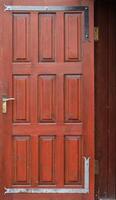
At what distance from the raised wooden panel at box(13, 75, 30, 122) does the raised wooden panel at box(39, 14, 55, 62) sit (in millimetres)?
306

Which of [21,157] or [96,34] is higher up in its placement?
[96,34]

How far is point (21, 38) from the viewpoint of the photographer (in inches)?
219

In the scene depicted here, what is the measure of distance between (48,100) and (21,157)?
2.17 ft

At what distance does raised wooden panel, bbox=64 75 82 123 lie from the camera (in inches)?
219

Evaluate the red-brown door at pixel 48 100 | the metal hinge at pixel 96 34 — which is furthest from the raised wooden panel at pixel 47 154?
the metal hinge at pixel 96 34

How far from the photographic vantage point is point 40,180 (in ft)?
18.3

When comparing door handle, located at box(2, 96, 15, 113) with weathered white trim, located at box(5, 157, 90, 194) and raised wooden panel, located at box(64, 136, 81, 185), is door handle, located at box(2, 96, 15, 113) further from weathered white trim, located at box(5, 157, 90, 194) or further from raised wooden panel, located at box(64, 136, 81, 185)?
weathered white trim, located at box(5, 157, 90, 194)

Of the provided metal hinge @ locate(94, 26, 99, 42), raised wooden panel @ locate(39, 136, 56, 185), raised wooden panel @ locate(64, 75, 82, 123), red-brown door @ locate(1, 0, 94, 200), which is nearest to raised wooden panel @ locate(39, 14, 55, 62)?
red-brown door @ locate(1, 0, 94, 200)

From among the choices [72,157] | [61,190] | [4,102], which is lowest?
[61,190]

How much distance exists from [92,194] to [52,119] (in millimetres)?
894

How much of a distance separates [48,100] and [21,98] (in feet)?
0.93

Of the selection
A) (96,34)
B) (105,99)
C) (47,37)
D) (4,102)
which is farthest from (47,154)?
(96,34)

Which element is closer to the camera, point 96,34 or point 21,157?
point 21,157

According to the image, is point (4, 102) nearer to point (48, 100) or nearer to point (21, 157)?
point (48, 100)
